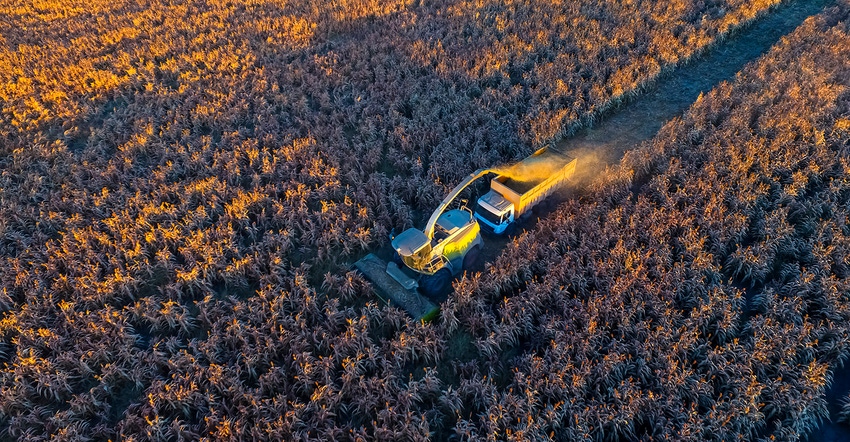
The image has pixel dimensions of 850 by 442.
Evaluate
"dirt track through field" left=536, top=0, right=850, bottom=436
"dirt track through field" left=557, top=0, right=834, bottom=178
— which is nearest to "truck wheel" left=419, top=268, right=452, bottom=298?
"dirt track through field" left=536, top=0, right=850, bottom=436

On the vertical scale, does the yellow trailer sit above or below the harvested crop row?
above

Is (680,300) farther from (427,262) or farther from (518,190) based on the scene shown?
(427,262)

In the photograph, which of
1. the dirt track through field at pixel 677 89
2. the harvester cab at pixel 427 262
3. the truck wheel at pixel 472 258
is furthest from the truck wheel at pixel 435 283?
the dirt track through field at pixel 677 89

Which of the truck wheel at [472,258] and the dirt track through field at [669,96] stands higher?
the dirt track through field at [669,96]

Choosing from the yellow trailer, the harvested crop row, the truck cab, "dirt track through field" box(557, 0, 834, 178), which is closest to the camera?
the harvested crop row

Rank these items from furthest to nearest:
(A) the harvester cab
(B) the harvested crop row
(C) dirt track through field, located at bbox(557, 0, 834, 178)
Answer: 1. (C) dirt track through field, located at bbox(557, 0, 834, 178)
2. (A) the harvester cab
3. (B) the harvested crop row

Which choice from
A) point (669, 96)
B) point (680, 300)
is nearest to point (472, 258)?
point (680, 300)

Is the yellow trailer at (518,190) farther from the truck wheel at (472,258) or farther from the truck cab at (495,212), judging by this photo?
the truck wheel at (472,258)

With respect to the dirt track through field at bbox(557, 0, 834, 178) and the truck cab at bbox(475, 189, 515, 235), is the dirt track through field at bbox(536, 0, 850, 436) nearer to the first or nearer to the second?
the dirt track through field at bbox(557, 0, 834, 178)
